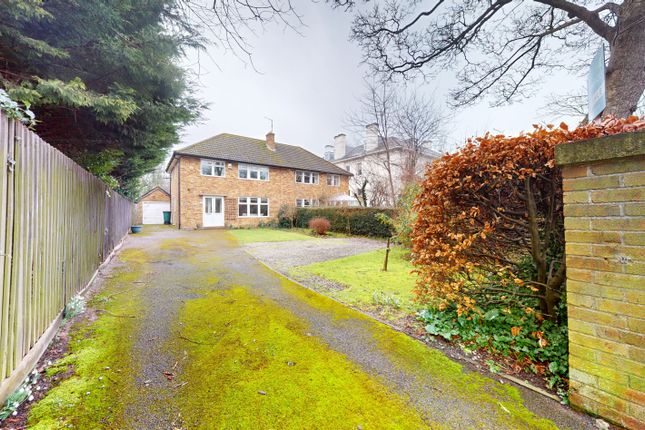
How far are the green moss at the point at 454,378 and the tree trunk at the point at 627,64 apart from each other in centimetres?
402

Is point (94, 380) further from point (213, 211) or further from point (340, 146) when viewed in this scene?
point (340, 146)

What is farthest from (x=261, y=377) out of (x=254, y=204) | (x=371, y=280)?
(x=254, y=204)

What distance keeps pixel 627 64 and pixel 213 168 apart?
1884cm

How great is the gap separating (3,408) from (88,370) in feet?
1.80

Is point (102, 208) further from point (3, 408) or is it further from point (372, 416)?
point (372, 416)

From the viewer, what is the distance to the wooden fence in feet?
6.09

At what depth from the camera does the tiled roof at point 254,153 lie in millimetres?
18203

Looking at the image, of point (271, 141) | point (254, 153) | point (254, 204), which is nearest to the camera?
point (254, 204)

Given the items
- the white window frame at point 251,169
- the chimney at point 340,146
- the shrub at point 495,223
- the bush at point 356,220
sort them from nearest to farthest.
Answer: the shrub at point 495,223
the bush at point 356,220
the white window frame at point 251,169
the chimney at point 340,146

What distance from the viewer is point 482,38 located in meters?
5.19

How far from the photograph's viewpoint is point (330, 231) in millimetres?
15914

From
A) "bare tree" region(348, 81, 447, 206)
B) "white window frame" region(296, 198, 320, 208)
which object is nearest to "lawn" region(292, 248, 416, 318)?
"bare tree" region(348, 81, 447, 206)

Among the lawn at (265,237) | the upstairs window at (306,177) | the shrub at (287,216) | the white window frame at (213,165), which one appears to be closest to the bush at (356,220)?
the shrub at (287,216)

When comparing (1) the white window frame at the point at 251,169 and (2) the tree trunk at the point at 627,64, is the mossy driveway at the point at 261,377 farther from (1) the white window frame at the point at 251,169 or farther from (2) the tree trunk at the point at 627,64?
(1) the white window frame at the point at 251,169
